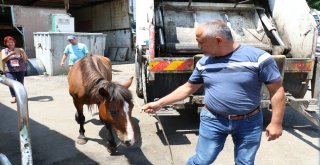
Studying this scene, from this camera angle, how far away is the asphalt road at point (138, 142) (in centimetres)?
393

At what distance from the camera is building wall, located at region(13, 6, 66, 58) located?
13.4m

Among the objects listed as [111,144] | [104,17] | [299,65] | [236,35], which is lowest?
[111,144]

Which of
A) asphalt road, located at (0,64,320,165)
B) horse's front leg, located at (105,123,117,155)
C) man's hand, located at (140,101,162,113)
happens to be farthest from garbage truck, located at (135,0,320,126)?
man's hand, located at (140,101,162,113)

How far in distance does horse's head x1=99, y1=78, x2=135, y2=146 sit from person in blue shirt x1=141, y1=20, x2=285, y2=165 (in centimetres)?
77

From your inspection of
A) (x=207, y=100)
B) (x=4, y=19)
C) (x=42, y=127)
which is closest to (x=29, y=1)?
(x=4, y=19)

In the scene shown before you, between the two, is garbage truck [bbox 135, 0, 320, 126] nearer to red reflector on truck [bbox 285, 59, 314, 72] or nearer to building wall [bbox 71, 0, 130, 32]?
red reflector on truck [bbox 285, 59, 314, 72]

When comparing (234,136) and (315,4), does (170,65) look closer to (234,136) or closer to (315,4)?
(234,136)

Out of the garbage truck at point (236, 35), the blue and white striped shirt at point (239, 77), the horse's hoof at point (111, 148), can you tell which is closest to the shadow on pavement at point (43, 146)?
the horse's hoof at point (111, 148)

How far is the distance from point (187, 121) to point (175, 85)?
2.95ft

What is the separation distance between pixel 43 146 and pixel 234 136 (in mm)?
2833

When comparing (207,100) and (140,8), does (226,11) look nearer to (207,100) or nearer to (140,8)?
(140,8)

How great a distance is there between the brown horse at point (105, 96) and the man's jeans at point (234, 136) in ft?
2.57

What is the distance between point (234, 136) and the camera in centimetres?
267

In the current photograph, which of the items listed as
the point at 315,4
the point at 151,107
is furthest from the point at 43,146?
the point at 315,4
